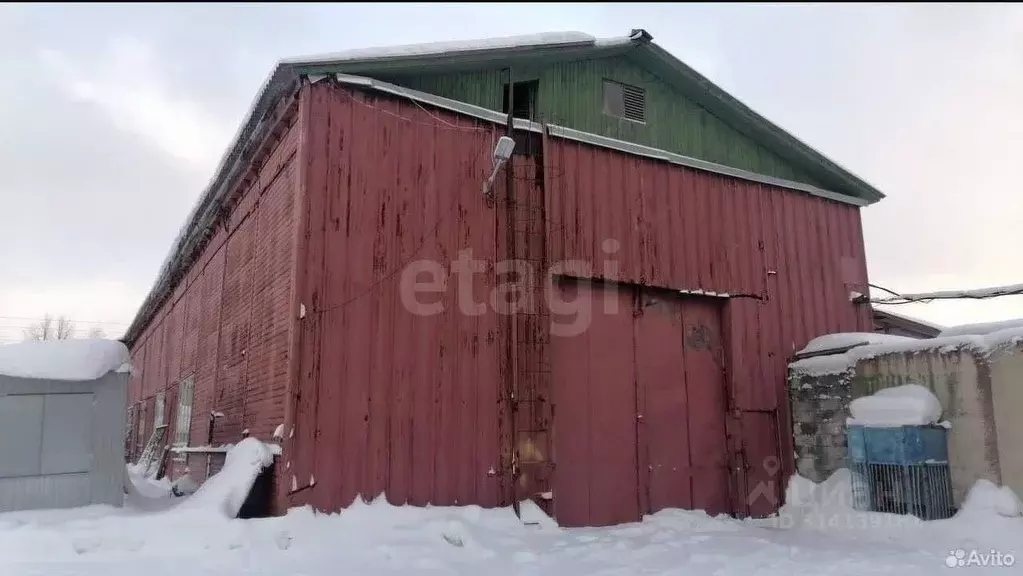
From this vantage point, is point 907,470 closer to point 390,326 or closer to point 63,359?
point 390,326

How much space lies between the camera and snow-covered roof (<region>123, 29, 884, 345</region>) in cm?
934

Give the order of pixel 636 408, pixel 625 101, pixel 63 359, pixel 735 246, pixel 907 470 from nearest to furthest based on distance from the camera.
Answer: pixel 63 359 → pixel 907 470 → pixel 636 408 → pixel 625 101 → pixel 735 246

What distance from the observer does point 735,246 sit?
12.6 meters

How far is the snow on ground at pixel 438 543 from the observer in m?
6.61

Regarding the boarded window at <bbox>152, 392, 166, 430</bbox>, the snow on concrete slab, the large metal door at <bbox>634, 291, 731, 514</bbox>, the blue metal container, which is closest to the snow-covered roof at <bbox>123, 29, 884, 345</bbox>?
the snow on concrete slab

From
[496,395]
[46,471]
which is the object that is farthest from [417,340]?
[46,471]

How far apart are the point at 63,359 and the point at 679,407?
8.44 m

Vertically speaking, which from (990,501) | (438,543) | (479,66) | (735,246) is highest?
(479,66)

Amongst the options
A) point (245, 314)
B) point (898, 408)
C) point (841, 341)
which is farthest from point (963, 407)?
point (245, 314)

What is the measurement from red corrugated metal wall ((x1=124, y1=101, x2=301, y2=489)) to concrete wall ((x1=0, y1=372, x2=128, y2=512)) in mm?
1762

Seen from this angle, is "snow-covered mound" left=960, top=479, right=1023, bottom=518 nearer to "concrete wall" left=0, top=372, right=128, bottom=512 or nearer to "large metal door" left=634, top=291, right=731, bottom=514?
"large metal door" left=634, top=291, right=731, bottom=514

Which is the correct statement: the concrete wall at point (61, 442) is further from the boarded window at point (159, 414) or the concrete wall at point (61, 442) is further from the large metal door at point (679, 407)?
the boarded window at point (159, 414)

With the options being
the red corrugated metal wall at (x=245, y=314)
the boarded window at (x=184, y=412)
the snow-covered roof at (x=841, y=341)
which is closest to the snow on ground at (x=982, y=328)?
the snow-covered roof at (x=841, y=341)

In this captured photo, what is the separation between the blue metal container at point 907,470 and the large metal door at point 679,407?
7.60 feet
